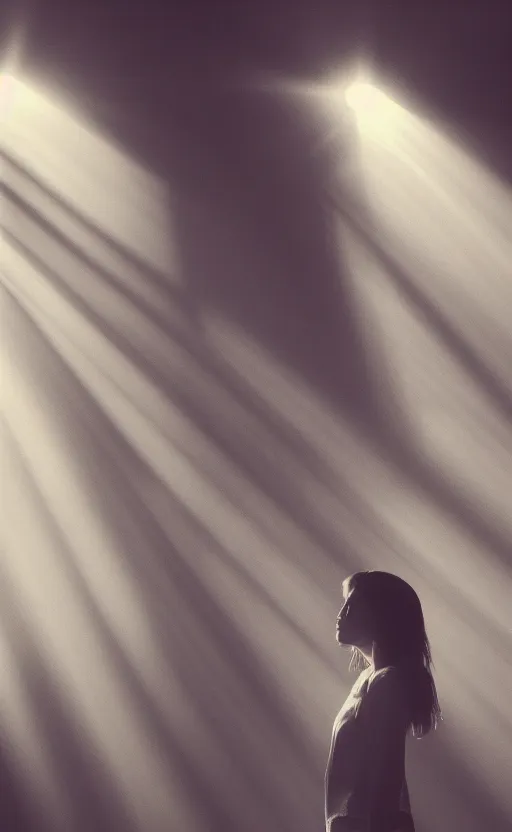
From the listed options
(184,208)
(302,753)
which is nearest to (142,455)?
(184,208)

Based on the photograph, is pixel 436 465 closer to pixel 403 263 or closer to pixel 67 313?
pixel 403 263

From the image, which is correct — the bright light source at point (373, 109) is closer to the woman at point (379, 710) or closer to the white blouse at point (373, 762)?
the woman at point (379, 710)

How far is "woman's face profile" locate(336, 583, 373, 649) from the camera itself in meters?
1.66

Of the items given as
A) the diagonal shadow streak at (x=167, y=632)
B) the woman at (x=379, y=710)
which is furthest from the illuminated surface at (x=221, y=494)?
the woman at (x=379, y=710)

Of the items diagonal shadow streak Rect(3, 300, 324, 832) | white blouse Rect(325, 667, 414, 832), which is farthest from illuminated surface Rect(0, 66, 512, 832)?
white blouse Rect(325, 667, 414, 832)

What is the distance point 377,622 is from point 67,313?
2245mm

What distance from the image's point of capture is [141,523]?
10.2 feet

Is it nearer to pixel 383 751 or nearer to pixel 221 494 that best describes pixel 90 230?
pixel 221 494

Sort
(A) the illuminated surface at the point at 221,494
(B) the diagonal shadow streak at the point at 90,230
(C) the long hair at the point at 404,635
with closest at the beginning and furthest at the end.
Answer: (C) the long hair at the point at 404,635, (A) the illuminated surface at the point at 221,494, (B) the diagonal shadow streak at the point at 90,230

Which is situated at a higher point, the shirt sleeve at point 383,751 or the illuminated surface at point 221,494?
the illuminated surface at point 221,494

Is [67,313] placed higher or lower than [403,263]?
higher

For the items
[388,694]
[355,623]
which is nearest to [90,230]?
[355,623]

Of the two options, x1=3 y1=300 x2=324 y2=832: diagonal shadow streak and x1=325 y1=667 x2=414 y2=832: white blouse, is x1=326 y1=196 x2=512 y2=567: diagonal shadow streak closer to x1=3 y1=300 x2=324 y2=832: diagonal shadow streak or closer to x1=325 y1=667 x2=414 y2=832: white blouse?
x1=3 y1=300 x2=324 y2=832: diagonal shadow streak

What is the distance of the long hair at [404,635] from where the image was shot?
156 cm
